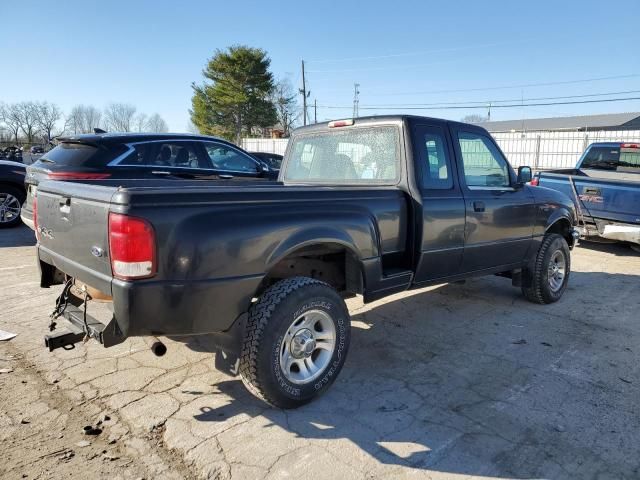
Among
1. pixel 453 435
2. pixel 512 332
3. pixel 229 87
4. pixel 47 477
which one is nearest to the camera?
pixel 47 477

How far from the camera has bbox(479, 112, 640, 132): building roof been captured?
40.0 meters

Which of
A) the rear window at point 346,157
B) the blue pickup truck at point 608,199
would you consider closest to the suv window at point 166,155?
the rear window at point 346,157

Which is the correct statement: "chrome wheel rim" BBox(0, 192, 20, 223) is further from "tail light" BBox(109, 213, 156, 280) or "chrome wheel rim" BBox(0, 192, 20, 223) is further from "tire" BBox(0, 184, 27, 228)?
"tail light" BBox(109, 213, 156, 280)

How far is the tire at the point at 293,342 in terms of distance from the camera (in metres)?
2.87

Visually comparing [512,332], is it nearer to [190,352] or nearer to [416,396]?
[416,396]

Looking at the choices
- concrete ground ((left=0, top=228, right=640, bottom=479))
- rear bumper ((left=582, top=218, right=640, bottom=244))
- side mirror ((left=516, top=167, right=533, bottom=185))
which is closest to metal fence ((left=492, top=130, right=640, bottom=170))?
rear bumper ((left=582, top=218, right=640, bottom=244))

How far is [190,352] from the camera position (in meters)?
3.95

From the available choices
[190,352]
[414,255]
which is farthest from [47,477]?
[414,255]

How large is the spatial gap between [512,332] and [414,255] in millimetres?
1506

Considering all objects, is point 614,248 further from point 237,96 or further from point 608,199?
point 237,96

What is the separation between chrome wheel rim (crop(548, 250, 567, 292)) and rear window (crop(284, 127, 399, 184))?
275cm

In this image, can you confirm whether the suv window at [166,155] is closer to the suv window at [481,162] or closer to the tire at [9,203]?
the tire at [9,203]

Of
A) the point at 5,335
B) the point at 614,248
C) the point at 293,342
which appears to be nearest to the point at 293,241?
the point at 293,342

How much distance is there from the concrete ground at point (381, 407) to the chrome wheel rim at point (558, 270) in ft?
2.24
